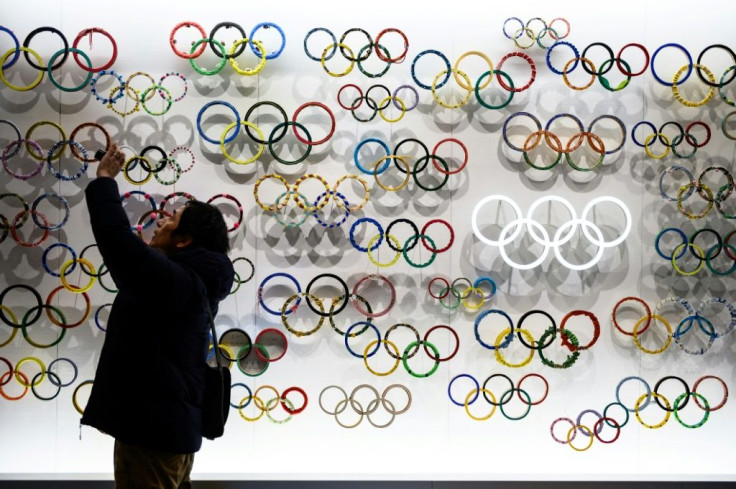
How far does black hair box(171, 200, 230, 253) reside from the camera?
338 cm

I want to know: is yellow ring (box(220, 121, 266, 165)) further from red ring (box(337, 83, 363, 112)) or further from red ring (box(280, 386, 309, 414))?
red ring (box(280, 386, 309, 414))

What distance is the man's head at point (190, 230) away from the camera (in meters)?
3.38

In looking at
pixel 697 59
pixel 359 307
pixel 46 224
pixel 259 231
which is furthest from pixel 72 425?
pixel 697 59

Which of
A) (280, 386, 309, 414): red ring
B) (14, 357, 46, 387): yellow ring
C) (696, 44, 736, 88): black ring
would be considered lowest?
(14, 357, 46, 387): yellow ring

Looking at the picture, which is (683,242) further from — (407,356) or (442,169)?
(407,356)

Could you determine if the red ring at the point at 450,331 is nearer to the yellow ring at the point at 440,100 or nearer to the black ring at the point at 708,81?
the yellow ring at the point at 440,100

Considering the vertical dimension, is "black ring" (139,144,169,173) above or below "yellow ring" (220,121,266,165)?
below

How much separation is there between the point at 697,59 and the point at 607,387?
9.65ft

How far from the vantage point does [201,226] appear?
3.38 metres

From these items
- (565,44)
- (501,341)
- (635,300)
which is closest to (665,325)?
(635,300)

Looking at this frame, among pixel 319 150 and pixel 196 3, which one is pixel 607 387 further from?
pixel 196 3

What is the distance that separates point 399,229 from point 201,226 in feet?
7.54

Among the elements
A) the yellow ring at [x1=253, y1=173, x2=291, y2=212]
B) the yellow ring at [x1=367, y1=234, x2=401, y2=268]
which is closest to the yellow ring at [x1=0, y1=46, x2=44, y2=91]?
the yellow ring at [x1=253, y1=173, x2=291, y2=212]

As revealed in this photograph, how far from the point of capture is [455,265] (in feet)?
17.8
